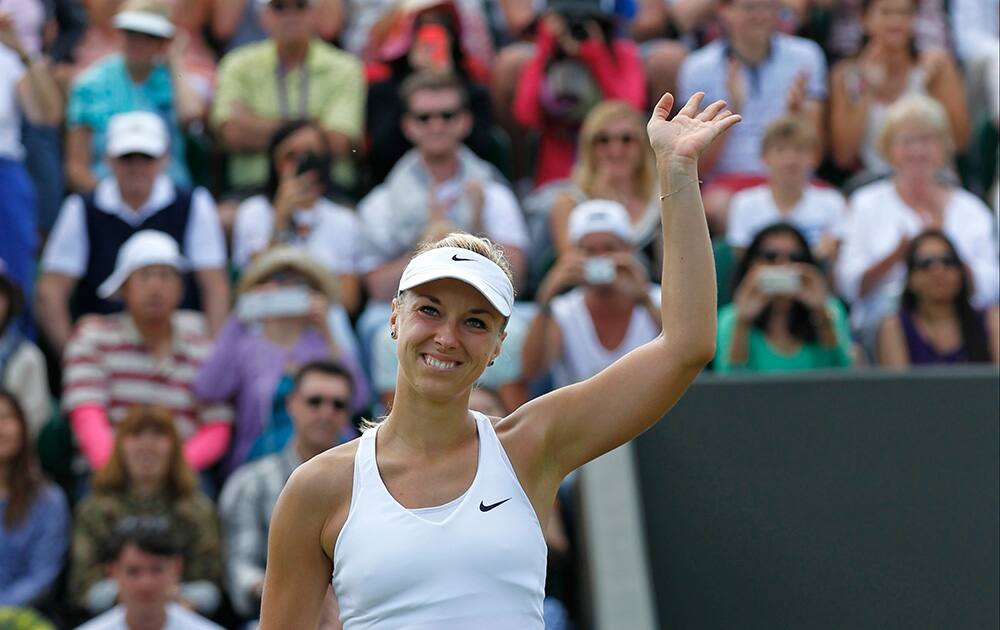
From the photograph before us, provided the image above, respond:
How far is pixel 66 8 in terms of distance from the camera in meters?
8.58

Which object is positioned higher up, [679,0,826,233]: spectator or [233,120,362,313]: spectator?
[679,0,826,233]: spectator

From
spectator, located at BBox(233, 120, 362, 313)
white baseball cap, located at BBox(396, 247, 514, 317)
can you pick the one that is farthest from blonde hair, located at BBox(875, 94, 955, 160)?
white baseball cap, located at BBox(396, 247, 514, 317)

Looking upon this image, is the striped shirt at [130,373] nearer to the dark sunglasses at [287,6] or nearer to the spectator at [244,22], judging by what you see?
the dark sunglasses at [287,6]

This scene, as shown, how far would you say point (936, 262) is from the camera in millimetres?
6879

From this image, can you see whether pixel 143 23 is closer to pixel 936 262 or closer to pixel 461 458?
pixel 936 262

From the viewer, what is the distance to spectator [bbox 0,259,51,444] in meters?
6.76

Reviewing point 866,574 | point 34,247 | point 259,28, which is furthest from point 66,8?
point 866,574

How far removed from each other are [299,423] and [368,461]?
3.46 metres

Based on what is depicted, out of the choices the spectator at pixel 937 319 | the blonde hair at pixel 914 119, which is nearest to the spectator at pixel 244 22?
the blonde hair at pixel 914 119

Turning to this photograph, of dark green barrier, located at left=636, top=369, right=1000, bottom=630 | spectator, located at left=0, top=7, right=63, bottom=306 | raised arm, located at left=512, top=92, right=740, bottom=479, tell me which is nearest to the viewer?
raised arm, located at left=512, top=92, right=740, bottom=479

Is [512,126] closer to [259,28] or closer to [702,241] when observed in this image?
[259,28]

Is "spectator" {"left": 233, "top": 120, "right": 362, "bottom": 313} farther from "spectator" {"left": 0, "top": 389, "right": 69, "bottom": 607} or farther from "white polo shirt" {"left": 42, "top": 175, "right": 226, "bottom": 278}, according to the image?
"spectator" {"left": 0, "top": 389, "right": 69, "bottom": 607}

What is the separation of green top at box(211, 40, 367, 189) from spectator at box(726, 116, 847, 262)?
183 centimetres

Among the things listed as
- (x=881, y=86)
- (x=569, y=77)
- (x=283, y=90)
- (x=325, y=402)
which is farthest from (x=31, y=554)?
(x=881, y=86)
